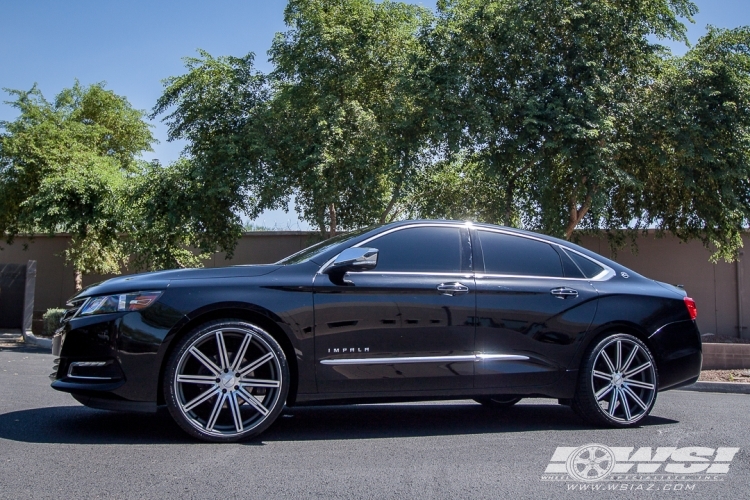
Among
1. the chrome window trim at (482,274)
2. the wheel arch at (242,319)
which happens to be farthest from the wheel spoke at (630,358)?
the wheel arch at (242,319)

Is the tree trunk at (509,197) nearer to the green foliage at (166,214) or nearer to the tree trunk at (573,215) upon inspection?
the tree trunk at (573,215)

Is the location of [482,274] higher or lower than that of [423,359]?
higher

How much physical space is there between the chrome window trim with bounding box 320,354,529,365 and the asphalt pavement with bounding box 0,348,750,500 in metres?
0.56

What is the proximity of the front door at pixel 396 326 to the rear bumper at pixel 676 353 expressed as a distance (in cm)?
173

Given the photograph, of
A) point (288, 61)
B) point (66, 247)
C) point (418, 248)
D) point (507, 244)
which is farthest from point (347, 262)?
point (66, 247)

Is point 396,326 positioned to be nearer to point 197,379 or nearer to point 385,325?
point 385,325

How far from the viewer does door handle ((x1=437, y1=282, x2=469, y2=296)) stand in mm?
5379

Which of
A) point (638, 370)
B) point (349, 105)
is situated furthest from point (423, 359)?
point (349, 105)

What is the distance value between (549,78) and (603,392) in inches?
345

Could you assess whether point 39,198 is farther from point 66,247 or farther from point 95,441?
point 95,441

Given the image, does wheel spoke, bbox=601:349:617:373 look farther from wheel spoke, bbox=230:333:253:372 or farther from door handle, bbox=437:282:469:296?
wheel spoke, bbox=230:333:253:372

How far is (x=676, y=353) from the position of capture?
19.7ft

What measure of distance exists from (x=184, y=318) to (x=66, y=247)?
18694 millimetres

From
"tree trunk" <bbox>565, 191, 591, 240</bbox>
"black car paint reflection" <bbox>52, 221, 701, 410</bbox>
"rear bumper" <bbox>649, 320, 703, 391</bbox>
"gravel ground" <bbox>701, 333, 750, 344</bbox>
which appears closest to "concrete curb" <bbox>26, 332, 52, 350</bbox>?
"tree trunk" <bbox>565, 191, 591, 240</bbox>
